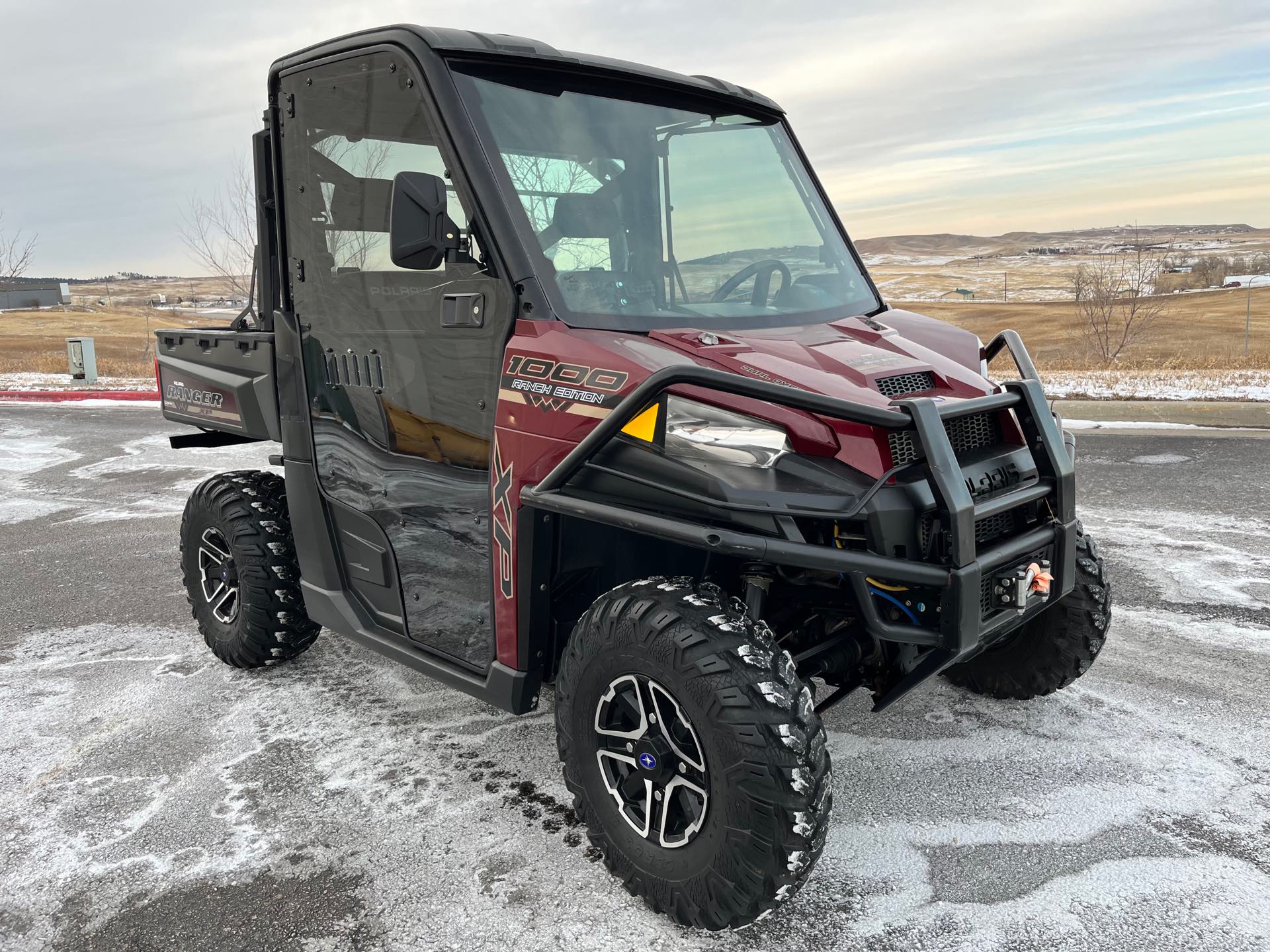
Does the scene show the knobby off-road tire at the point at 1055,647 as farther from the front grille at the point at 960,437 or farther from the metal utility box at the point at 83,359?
the metal utility box at the point at 83,359

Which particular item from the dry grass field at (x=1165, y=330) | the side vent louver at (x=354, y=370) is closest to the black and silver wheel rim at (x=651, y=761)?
the side vent louver at (x=354, y=370)

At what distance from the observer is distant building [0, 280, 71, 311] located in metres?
89.7

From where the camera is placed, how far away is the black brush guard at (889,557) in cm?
240

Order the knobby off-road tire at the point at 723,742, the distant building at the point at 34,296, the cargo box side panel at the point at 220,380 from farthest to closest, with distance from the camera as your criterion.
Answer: the distant building at the point at 34,296 < the cargo box side panel at the point at 220,380 < the knobby off-road tire at the point at 723,742

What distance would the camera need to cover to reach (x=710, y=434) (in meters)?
2.54

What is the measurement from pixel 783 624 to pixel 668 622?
778mm

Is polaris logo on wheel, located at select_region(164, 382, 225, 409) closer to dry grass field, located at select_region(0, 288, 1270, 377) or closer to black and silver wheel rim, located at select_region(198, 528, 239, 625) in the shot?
black and silver wheel rim, located at select_region(198, 528, 239, 625)

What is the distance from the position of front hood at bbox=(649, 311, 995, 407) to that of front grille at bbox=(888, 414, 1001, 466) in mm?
81

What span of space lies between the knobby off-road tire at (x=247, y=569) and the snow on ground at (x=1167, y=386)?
9.65 meters

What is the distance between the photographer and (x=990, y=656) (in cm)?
391

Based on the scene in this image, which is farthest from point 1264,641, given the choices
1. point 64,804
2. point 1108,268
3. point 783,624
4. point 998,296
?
point 998,296

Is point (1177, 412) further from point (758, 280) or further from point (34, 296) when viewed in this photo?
point (34, 296)

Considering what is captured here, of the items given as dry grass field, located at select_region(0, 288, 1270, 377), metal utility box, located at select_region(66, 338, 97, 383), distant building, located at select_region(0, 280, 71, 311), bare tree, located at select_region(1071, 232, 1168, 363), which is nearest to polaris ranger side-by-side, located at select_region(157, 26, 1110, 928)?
dry grass field, located at select_region(0, 288, 1270, 377)

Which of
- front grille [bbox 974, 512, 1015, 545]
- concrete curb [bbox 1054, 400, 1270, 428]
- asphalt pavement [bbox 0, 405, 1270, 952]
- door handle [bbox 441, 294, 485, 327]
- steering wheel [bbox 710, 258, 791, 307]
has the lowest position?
asphalt pavement [bbox 0, 405, 1270, 952]
